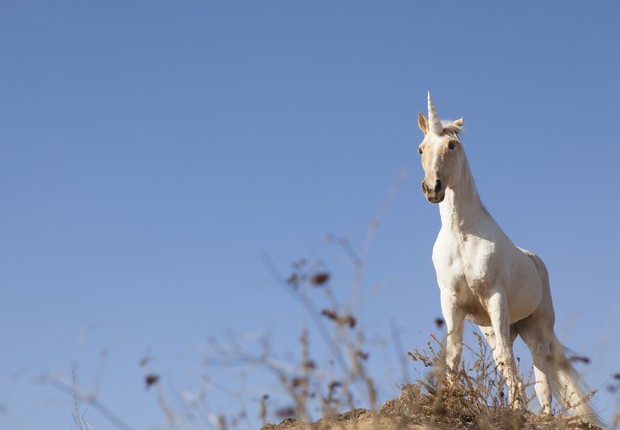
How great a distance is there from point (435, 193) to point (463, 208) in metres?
0.73

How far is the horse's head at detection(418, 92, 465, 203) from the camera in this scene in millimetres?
7676

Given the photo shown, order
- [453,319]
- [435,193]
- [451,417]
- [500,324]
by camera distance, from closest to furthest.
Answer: [451,417] < [435,193] < [500,324] < [453,319]

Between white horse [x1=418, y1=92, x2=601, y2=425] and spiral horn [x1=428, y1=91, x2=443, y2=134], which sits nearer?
white horse [x1=418, y1=92, x2=601, y2=425]

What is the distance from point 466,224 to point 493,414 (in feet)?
6.95

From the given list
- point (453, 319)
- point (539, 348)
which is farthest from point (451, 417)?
point (539, 348)

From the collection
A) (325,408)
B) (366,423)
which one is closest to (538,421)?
(366,423)

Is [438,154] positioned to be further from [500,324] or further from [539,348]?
[539,348]

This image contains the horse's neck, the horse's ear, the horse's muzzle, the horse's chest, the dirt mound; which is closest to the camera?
the dirt mound

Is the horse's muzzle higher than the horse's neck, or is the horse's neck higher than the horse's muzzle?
the horse's neck

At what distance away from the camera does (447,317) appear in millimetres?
8008

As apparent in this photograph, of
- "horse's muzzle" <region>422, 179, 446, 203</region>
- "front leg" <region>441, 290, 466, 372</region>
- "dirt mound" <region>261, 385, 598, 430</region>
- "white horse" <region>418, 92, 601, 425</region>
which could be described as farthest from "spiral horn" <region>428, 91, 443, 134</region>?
"dirt mound" <region>261, 385, 598, 430</region>

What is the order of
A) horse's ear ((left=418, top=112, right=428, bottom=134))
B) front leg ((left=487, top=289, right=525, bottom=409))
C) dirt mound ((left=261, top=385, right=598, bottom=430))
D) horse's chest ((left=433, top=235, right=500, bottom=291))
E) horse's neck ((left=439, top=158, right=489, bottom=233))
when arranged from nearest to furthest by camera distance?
1. dirt mound ((left=261, top=385, right=598, bottom=430))
2. front leg ((left=487, top=289, right=525, bottom=409))
3. horse's chest ((left=433, top=235, right=500, bottom=291))
4. horse's neck ((left=439, top=158, right=489, bottom=233))
5. horse's ear ((left=418, top=112, right=428, bottom=134))

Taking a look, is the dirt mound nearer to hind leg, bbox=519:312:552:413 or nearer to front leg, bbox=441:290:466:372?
front leg, bbox=441:290:466:372

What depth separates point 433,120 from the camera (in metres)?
8.27
